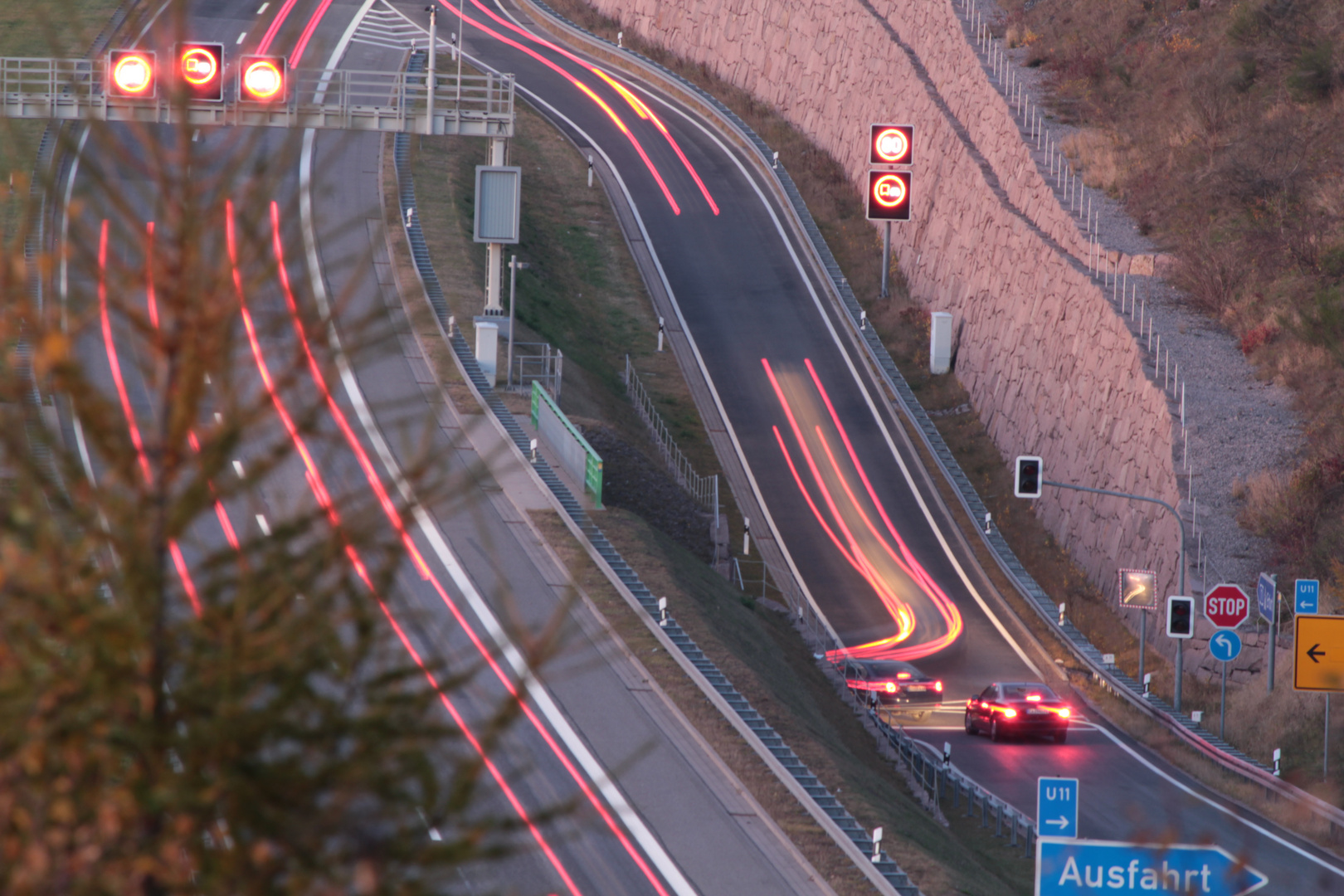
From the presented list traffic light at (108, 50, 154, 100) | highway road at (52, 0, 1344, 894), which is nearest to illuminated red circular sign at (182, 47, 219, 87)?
traffic light at (108, 50, 154, 100)

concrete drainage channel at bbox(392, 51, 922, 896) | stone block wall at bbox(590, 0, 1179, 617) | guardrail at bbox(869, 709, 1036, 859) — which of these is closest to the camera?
concrete drainage channel at bbox(392, 51, 922, 896)

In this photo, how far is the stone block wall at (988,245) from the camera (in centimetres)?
4119

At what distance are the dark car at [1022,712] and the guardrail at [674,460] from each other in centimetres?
1096

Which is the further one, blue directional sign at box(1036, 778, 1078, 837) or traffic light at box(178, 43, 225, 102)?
traffic light at box(178, 43, 225, 102)

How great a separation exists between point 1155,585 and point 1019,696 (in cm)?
643

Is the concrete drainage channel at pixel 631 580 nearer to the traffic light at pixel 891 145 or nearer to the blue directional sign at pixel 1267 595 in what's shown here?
the blue directional sign at pixel 1267 595

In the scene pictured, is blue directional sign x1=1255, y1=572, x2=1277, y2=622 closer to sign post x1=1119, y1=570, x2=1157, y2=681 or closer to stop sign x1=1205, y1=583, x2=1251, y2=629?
stop sign x1=1205, y1=583, x2=1251, y2=629

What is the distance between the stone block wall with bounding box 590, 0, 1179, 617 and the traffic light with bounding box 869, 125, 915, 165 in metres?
3.23

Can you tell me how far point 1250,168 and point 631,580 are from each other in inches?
1060

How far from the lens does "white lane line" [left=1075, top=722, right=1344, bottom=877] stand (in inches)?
1049

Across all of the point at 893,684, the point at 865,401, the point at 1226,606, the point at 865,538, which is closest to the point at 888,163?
the point at 865,401

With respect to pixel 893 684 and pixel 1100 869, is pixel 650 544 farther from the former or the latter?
pixel 1100 869

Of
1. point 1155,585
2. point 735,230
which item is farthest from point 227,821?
point 735,230

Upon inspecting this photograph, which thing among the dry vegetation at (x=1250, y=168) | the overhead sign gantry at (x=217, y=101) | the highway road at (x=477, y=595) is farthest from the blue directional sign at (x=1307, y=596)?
the overhead sign gantry at (x=217, y=101)
